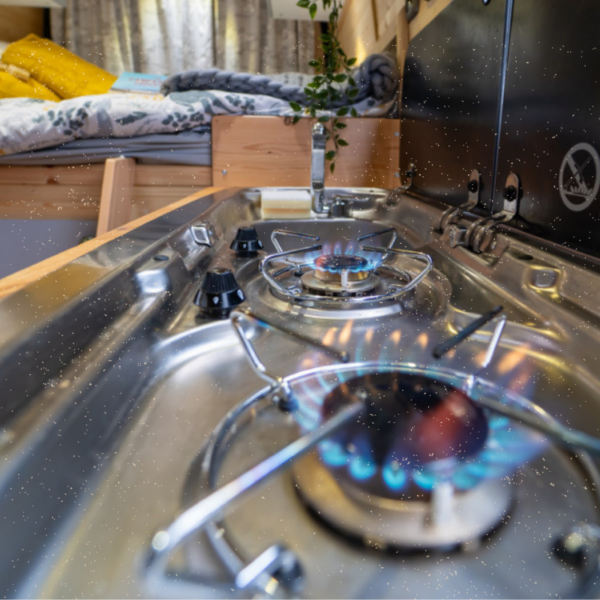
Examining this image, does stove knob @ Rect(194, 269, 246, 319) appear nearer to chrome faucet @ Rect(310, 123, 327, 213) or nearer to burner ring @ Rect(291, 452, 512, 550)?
burner ring @ Rect(291, 452, 512, 550)

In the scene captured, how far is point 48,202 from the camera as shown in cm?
140

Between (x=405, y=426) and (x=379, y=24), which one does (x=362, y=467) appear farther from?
(x=379, y=24)

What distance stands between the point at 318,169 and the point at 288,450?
0.93 m

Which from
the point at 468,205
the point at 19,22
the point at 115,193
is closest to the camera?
the point at 468,205

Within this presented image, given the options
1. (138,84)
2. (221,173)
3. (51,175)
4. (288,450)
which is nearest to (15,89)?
(138,84)

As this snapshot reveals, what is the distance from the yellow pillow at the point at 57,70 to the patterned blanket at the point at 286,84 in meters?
1.14

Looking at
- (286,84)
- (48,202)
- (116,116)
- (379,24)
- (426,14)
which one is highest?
(379,24)

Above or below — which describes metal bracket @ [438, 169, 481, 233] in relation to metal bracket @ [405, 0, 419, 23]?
below

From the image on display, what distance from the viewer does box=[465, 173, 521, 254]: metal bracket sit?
569mm

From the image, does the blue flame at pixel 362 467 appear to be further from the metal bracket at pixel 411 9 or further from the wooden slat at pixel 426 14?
the metal bracket at pixel 411 9

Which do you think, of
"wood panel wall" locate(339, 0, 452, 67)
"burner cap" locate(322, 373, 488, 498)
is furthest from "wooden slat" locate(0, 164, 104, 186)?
"burner cap" locate(322, 373, 488, 498)

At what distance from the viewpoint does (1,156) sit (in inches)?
53.6

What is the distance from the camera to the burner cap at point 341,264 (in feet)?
1.61

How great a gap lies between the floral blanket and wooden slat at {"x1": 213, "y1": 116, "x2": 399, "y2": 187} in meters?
0.05
